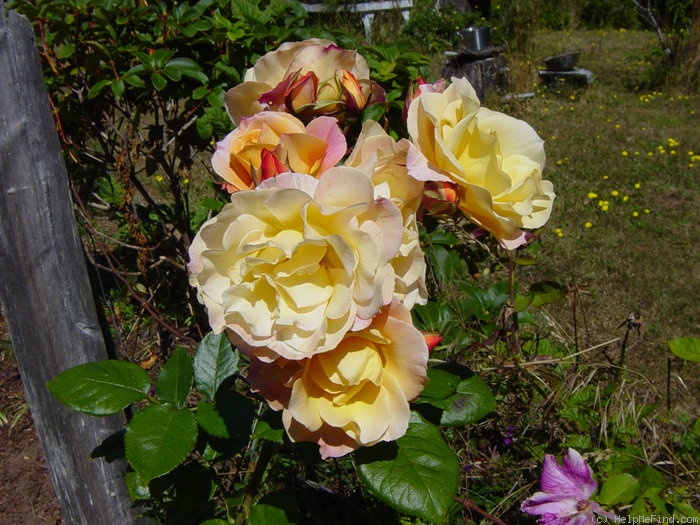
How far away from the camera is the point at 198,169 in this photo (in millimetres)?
4816

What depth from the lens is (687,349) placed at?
115 cm

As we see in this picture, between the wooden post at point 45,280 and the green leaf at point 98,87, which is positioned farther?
the green leaf at point 98,87

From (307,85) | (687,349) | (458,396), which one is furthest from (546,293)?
(307,85)

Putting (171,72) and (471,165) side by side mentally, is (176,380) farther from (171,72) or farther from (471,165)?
(171,72)

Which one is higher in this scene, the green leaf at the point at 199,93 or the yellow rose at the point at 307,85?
the yellow rose at the point at 307,85

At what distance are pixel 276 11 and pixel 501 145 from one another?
1600mm

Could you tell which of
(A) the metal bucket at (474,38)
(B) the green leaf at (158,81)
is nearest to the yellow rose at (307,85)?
(B) the green leaf at (158,81)

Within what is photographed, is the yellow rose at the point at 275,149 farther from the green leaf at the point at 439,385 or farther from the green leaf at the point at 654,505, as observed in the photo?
the green leaf at the point at 654,505

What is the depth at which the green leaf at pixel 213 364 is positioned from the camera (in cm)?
97

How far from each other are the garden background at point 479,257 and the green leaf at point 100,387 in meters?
0.65

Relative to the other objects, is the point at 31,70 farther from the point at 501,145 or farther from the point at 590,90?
the point at 590,90

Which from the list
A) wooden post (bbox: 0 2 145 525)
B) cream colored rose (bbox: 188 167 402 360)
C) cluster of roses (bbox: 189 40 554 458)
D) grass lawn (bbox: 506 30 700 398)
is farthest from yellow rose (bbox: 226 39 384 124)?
grass lawn (bbox: 506 30 700 398)

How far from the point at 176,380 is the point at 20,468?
1.95m

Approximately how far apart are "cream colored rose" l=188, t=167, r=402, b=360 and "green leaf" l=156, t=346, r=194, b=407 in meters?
0.35
